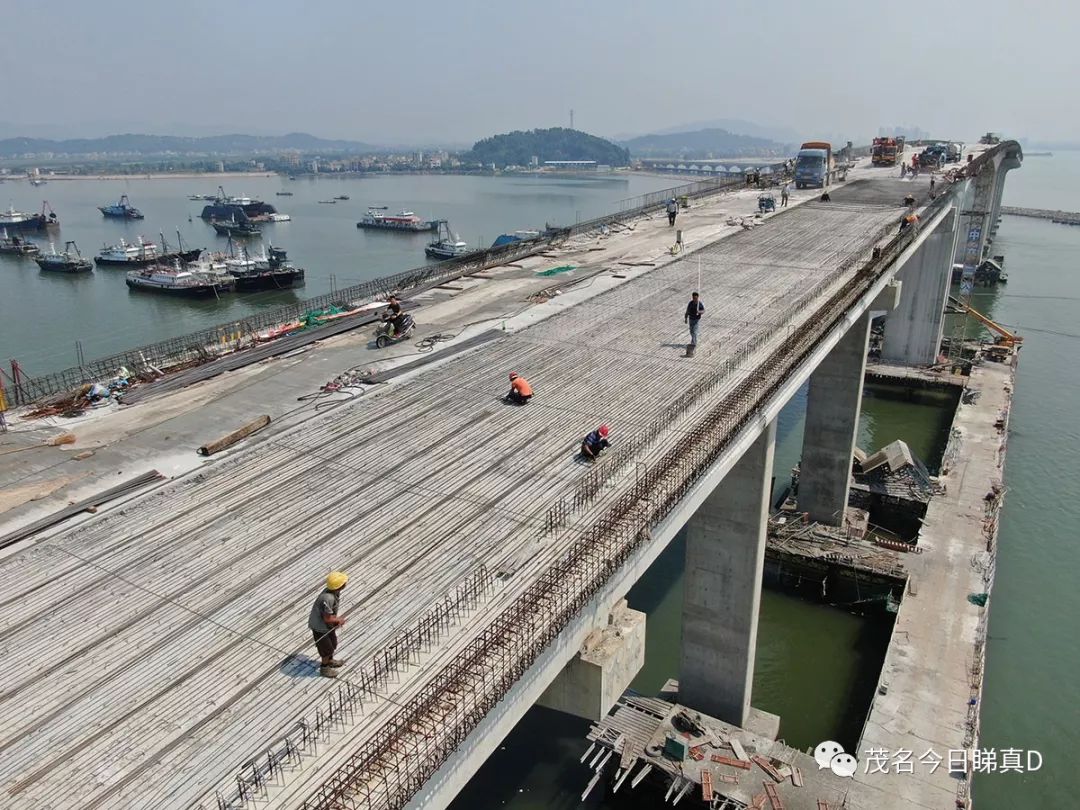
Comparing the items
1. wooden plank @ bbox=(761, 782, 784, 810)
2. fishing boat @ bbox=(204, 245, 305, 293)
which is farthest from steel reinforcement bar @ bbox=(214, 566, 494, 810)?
fishing boat @ bbox=(204, 245, 305, 293)

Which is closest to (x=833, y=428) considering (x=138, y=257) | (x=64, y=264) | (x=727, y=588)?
(x=727, y=588)

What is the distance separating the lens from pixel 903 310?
46.1m

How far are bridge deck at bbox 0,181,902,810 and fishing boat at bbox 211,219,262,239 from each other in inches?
3824

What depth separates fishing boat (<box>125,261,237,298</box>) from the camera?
65.1m

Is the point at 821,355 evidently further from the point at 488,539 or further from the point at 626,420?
the point at 488,539

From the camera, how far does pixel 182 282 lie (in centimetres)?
6506

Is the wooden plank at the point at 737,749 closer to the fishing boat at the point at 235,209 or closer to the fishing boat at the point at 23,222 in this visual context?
the fishing boat at the point at 235,209

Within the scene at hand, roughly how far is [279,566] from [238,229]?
4185 inches

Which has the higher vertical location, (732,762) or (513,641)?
(513,641)

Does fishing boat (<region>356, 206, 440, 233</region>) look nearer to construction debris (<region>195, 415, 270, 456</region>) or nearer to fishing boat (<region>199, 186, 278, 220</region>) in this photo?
fishing boat (<region>199, 186, 278, 220</region>)

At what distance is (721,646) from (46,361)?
1780 inches

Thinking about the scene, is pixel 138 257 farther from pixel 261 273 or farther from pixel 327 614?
pixel 327 614

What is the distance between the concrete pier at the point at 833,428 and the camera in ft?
90.9

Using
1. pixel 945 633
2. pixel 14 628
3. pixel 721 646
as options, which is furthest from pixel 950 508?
pixel 14 628
